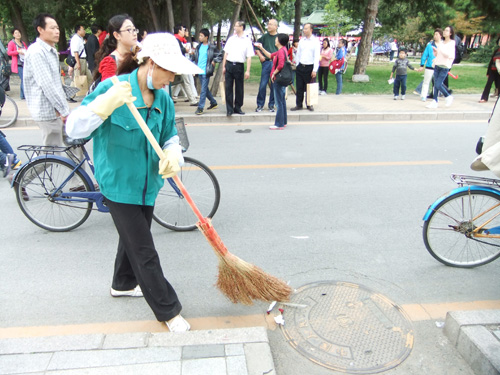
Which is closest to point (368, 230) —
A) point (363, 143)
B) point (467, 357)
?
point (467, 357)

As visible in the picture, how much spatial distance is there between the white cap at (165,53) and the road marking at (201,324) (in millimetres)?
1686

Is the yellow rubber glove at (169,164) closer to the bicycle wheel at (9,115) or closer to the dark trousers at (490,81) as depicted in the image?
the bicycle wheel at (9,115)

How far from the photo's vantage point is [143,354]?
2350 mm

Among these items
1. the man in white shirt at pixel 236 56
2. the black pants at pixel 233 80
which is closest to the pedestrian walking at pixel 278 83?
the man in white shirt at pixel 236 56

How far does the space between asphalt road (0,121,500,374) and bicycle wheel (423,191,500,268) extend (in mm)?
122

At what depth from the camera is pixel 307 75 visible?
10.4 m

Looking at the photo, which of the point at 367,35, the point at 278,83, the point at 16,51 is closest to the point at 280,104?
the point at 278,83

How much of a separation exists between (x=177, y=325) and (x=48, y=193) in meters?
2.15

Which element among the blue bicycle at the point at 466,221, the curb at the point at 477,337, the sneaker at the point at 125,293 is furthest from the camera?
the blue bicycle at the point at 466,221

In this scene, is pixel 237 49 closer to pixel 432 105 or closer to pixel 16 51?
pixel 432 105

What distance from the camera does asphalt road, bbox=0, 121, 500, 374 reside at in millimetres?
3027

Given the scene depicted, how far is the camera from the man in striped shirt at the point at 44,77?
423 centimetres

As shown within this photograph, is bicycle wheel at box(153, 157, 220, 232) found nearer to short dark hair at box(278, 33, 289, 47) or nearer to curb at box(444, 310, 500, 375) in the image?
curb at box(444, 310, 500, 375)

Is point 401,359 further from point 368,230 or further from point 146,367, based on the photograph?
point 368,230
